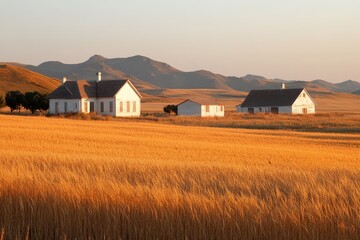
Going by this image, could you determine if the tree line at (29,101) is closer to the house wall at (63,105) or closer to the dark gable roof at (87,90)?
the house wall at (63,105)

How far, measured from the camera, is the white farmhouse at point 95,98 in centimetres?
7938

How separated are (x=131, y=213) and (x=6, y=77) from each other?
504ft

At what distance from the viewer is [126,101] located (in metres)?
81.5

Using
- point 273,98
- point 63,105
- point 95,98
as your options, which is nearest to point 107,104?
point 95,98

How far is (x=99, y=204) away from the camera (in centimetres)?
724

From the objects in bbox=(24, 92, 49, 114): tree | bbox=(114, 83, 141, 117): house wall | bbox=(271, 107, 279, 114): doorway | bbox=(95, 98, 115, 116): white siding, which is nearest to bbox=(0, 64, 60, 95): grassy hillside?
bbox=(24, 92, 49, 114): tree

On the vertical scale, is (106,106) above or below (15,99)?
below

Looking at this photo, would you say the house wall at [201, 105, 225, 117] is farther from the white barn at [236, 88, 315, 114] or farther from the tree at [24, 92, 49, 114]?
the tree at [24, 92, 49, 114]

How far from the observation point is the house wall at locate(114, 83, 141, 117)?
79750mm

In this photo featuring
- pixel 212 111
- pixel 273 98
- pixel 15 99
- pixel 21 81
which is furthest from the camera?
pixel 21 81

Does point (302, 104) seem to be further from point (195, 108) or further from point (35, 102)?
point (35, 102)

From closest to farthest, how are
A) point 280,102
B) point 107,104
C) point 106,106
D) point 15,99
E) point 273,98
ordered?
point 107,104 → point 106,106 → point 15,99 → point 280,102 → point 273,98

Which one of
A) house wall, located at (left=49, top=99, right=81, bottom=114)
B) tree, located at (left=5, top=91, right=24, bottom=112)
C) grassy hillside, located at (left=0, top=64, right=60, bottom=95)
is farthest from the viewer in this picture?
grassy hillside, located at (left=0, top=64, right=60, bottom=95)

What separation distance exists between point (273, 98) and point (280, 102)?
2552mm
